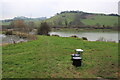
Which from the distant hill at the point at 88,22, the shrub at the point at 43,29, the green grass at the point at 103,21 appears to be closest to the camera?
the shrub at the point at 43,29

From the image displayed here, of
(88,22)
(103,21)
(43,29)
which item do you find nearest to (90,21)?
(88,22)

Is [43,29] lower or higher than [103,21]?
lower

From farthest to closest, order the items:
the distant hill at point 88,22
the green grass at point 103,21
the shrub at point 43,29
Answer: the green grass at point 103,21 < the distant hill at point 88,22 < the shrub at point 43,29

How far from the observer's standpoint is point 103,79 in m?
5.73

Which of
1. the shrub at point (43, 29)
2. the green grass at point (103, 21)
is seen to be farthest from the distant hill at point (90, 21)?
the shrub at point (43, 29)

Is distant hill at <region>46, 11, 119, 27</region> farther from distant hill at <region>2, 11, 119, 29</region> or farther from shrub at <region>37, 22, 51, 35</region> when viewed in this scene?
shrub at <region>37, 22, 51, 35</region>

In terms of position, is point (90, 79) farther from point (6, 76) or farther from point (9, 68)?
point (9, 68)

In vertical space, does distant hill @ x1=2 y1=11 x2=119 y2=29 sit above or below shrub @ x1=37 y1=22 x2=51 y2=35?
above

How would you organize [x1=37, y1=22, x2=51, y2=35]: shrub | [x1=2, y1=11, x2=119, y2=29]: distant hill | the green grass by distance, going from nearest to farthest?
1. [x1=37, y1=22, x2=51, y2=35]: shrub
2. [x1=2, y1=11, x2=119, y2=29]: distant hill
3. the green grass

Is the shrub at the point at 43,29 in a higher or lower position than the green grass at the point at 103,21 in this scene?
lower

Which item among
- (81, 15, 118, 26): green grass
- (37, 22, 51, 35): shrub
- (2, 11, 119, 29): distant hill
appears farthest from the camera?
(81, 15, 118, 26): green grass

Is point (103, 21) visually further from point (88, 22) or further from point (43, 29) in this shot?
point (43, 29)

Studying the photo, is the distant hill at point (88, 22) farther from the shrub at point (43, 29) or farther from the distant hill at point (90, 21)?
the shrub at point (43, 29)

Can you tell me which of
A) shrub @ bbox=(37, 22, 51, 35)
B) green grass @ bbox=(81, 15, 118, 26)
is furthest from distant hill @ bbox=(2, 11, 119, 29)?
shrub @ bbox=(37, 22, 51, 35)
